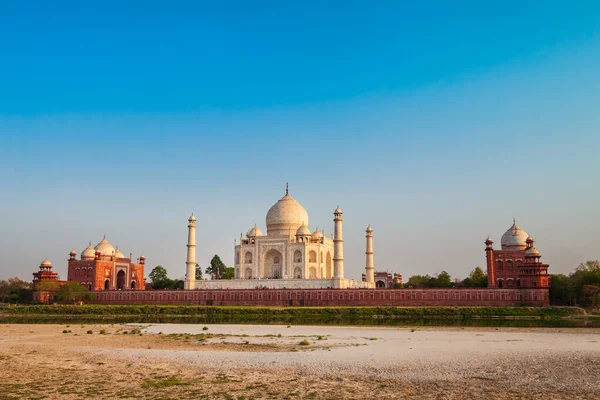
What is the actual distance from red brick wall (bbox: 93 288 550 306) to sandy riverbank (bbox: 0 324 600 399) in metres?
24.9

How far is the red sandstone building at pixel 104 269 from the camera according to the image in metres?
72.7

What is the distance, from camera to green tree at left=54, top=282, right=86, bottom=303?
66.0 m

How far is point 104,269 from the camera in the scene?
74000 millimetres

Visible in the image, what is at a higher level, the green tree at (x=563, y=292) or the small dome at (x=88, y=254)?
the small dome at (x=88, y=254)

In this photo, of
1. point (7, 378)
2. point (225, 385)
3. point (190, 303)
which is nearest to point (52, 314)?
point (190, 303)

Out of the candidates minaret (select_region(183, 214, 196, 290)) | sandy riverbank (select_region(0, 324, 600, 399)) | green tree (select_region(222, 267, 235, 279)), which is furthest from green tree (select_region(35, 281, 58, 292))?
sandy riverbank (select_region(0, 324, 600, 399))

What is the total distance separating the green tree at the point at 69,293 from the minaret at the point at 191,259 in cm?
1169

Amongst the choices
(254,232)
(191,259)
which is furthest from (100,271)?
(254,232)

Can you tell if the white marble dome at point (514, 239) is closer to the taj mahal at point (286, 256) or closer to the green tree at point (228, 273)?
the taj mahal at point (286, 256)

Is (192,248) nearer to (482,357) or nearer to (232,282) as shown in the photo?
(232,282)

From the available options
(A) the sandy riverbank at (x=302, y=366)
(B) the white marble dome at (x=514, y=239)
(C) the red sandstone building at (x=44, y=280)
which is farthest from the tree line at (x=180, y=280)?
(A) the sandy riverbank at (x=302, y=366)

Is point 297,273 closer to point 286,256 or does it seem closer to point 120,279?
point 286,256

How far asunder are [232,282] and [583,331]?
39714 millimetres

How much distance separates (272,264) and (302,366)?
5139cm
